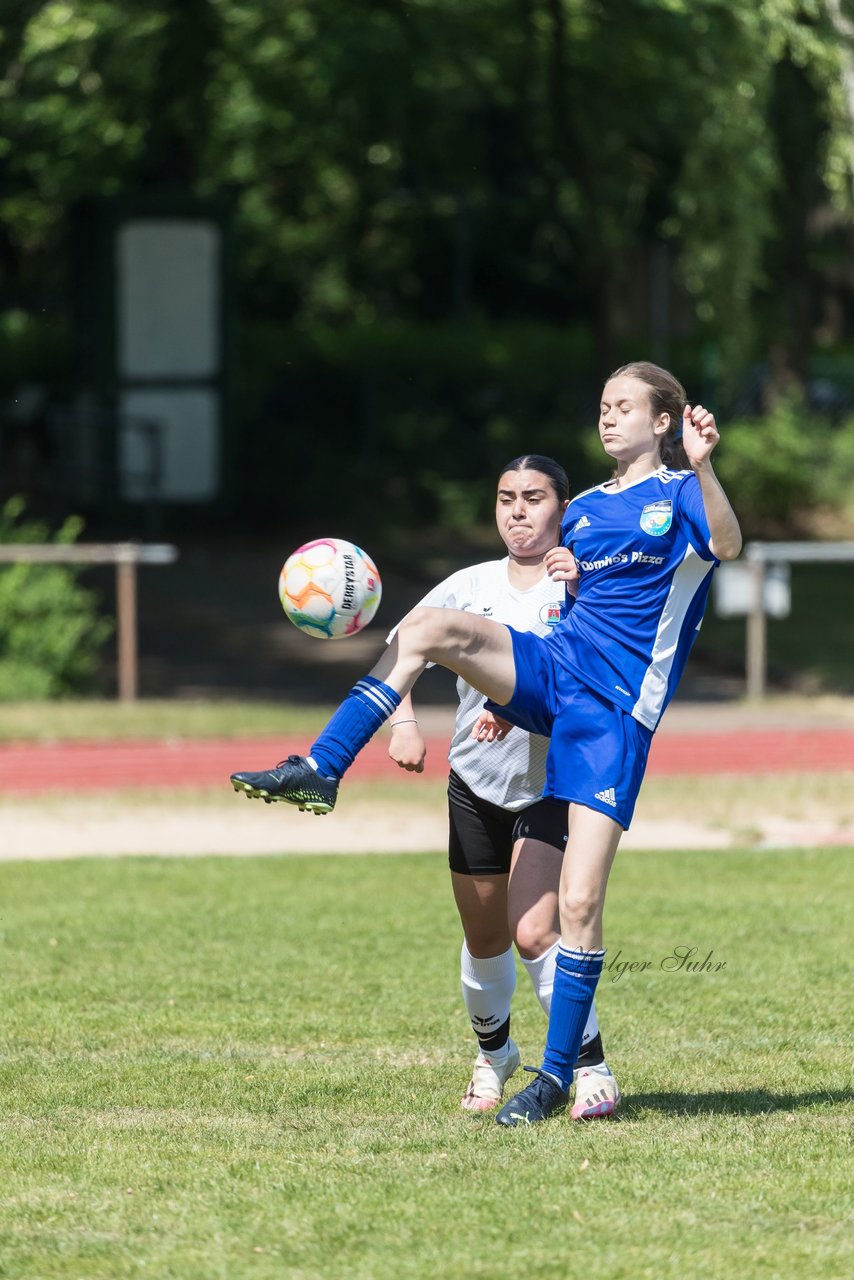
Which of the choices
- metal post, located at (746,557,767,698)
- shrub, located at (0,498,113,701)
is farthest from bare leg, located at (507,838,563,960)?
metal post, located at (746,557,767,698)

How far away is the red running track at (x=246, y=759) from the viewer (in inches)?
504

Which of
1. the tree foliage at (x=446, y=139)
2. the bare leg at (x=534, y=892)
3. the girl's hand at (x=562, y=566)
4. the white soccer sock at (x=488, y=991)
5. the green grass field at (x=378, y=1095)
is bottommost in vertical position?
the green grass field at (x=378, y=1095)

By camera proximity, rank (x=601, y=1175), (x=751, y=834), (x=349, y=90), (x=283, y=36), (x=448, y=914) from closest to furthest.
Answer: (x=601, y=1175), (x=448, y=914), (x=751, y=834), (x=283, y=36), (x=349, y=90)

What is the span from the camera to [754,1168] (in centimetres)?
498

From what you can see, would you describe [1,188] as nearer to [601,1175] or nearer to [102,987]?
[102,987]

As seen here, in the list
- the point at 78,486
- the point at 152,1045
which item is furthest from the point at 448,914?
the point at 78,486

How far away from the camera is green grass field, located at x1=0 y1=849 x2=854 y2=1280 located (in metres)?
4.41

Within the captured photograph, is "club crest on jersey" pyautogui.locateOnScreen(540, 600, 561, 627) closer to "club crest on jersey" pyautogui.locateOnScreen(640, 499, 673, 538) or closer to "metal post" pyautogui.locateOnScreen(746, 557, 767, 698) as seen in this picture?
"club crest on jersey" pyautogui.locateOnScreen(640, 499, 673, 538)

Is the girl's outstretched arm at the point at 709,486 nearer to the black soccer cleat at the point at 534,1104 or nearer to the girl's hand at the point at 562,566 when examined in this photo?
the girl's hand at the point at 562,566

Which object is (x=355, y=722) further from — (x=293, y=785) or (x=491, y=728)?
(x=491, y=728)

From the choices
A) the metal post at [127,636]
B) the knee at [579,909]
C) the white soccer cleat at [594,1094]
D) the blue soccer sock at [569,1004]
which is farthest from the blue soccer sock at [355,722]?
the metal post at [127,636]

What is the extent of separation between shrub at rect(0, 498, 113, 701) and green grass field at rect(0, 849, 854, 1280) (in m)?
6.02

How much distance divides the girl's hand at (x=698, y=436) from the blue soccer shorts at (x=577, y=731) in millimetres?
681

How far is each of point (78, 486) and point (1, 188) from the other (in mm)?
5825
